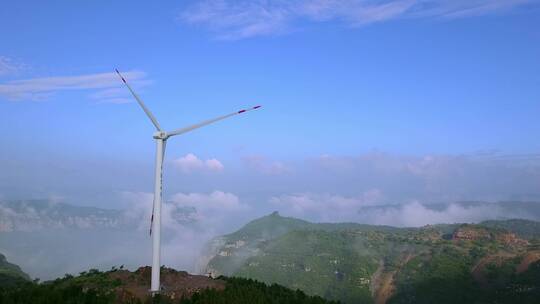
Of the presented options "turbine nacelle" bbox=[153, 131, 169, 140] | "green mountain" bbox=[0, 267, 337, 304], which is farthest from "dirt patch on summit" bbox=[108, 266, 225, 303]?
"turbine nacelle" bbox=[153, 131, 169, 140]

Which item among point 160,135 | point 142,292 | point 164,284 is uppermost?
point 160,135

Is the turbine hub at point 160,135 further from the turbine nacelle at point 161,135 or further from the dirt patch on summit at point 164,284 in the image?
the dirt patch on summit at point 164,284

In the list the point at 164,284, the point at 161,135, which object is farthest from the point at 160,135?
the point at 164,284

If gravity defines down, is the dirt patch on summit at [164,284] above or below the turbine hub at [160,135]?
below

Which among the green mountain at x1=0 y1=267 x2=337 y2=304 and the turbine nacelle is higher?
the turbine nacelle

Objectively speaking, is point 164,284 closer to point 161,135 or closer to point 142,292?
point 142,292

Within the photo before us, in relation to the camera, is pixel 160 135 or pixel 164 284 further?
pixel 164 284

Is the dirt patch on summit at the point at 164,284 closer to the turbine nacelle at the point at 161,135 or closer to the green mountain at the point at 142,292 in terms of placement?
the green mountain at the point at 142,292

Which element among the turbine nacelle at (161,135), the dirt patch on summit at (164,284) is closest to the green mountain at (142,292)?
the dirt patch on summit at (164,284)

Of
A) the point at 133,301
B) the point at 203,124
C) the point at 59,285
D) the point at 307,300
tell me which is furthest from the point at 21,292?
the point at 307,300

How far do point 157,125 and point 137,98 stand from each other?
443 cm

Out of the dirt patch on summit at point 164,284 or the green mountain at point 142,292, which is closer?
the green mountain at point 142,292

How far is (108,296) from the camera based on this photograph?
218 ft

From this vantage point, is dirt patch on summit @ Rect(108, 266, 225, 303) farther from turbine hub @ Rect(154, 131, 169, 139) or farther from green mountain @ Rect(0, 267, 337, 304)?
turbine hub @ Rect(154, 131, 169, 139)
